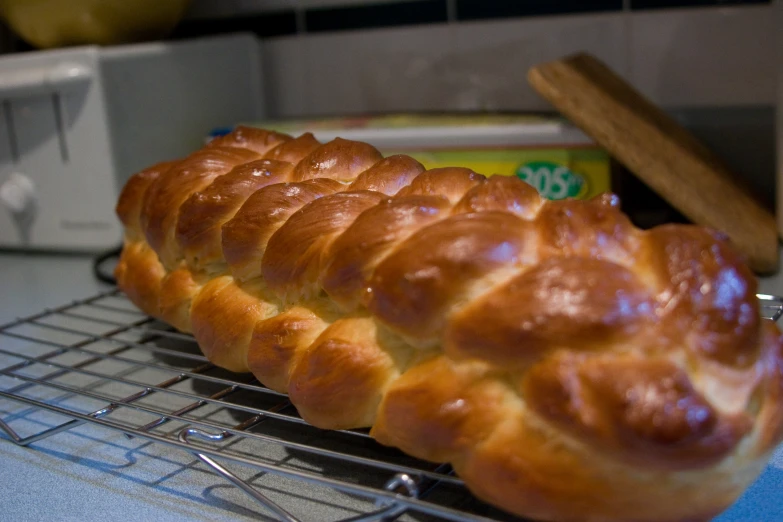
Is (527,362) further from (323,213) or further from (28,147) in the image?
(28,147)

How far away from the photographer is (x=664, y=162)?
3.28 ft

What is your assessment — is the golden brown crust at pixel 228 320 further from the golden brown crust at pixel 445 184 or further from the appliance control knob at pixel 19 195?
the appliance control knob at pixel 19 195

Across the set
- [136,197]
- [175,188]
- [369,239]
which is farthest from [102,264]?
[369,239]

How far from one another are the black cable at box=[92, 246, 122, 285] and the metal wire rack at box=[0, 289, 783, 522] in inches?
6.0

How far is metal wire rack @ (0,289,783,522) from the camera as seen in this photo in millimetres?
548

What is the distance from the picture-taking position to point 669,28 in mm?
1239

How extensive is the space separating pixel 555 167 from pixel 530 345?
671 millimetres

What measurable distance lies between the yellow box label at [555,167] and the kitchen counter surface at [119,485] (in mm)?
538

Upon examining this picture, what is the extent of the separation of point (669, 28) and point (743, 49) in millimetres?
118

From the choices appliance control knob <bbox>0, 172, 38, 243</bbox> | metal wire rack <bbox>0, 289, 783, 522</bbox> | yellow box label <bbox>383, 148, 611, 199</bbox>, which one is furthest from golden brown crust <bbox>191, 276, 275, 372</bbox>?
appliance control knob <bbox>0, 172, 38, 243</bbox>

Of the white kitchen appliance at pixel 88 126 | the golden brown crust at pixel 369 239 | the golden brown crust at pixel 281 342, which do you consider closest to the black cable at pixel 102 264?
the white kitchen appliance at pixel 88 126

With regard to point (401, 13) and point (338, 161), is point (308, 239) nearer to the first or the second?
point (338, 161)

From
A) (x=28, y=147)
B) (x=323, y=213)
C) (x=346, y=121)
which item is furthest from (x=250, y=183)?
(x=28, y=147)

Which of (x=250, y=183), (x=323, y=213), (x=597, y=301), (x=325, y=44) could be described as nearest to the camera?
(x=597, y=301)
